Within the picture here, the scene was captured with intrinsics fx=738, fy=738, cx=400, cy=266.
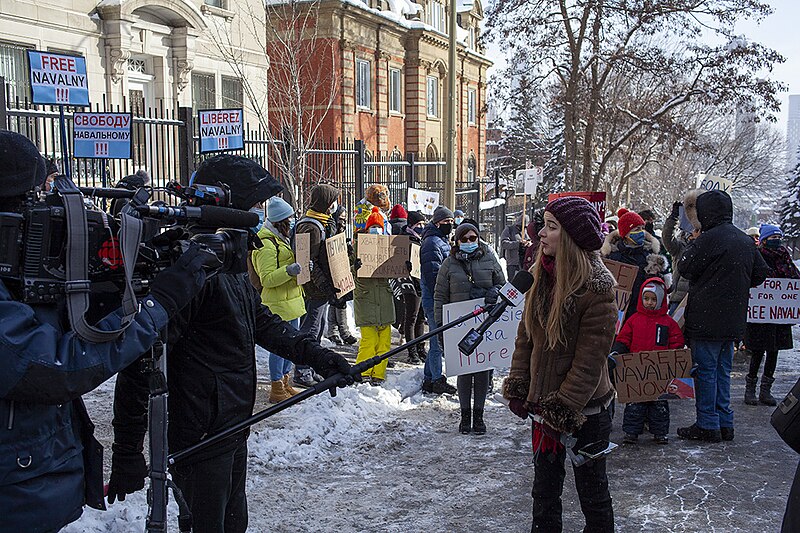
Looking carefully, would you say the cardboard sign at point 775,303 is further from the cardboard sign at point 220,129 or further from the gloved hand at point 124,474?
the cardboard sign at point 220,129

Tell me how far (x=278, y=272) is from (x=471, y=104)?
3893 cm

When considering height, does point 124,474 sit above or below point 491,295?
below

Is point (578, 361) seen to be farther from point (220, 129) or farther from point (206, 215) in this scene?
point (220, 129)

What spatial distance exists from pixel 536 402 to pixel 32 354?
8.80 ft

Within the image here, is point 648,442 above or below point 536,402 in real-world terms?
below

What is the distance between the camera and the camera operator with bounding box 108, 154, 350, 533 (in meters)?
3.13

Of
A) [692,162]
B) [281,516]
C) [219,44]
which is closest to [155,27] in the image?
[219,44]

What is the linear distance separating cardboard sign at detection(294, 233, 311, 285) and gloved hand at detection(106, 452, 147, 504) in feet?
15.0

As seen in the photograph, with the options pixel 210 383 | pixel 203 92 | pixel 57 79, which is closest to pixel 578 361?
pixel 210 383

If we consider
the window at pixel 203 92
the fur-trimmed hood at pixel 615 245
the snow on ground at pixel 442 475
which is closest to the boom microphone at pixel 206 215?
the snow on ground at pixel 442 475

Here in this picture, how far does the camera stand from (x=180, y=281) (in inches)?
104

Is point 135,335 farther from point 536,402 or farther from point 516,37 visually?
point 516,37

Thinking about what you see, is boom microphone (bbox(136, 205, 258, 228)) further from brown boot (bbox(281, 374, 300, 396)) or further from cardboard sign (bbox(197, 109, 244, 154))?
cardboard sign (bbox(197, 109, 244, 154))

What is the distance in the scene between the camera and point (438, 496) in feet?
18.1
